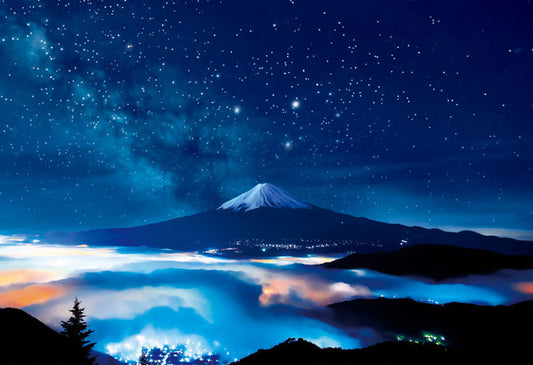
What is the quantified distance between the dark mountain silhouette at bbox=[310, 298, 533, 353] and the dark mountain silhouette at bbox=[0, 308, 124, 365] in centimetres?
8718

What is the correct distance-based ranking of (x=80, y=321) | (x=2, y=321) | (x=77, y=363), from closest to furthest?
(x=77, y=363)
(x=80, y=321)
(x=2, y=321)

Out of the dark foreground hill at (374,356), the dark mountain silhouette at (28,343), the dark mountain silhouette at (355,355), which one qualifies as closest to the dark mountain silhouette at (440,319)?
the dark foreground hill at (374,356)

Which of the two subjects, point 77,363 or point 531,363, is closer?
point 77,363

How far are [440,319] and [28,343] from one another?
127 metres

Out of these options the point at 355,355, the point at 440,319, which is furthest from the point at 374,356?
the point at 440,319

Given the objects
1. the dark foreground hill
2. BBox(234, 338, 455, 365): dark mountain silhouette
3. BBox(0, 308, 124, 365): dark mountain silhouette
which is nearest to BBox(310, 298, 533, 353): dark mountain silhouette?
the dark foreground hill

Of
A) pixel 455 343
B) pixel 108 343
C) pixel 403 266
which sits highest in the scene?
pixel 403 266

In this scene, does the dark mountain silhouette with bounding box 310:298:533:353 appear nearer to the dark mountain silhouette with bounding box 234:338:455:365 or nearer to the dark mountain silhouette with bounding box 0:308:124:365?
the dark mountain silhouette with bounding box 234:338:455:365

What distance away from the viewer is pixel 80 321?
32.0 meters

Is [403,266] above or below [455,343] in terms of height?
above

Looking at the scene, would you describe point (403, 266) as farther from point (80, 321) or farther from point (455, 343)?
point (80, 321)

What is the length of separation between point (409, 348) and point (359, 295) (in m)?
113

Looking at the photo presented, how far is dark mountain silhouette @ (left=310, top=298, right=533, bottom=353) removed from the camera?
89.3m

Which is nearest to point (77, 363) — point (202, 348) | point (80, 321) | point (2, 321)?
point (80, 321)
